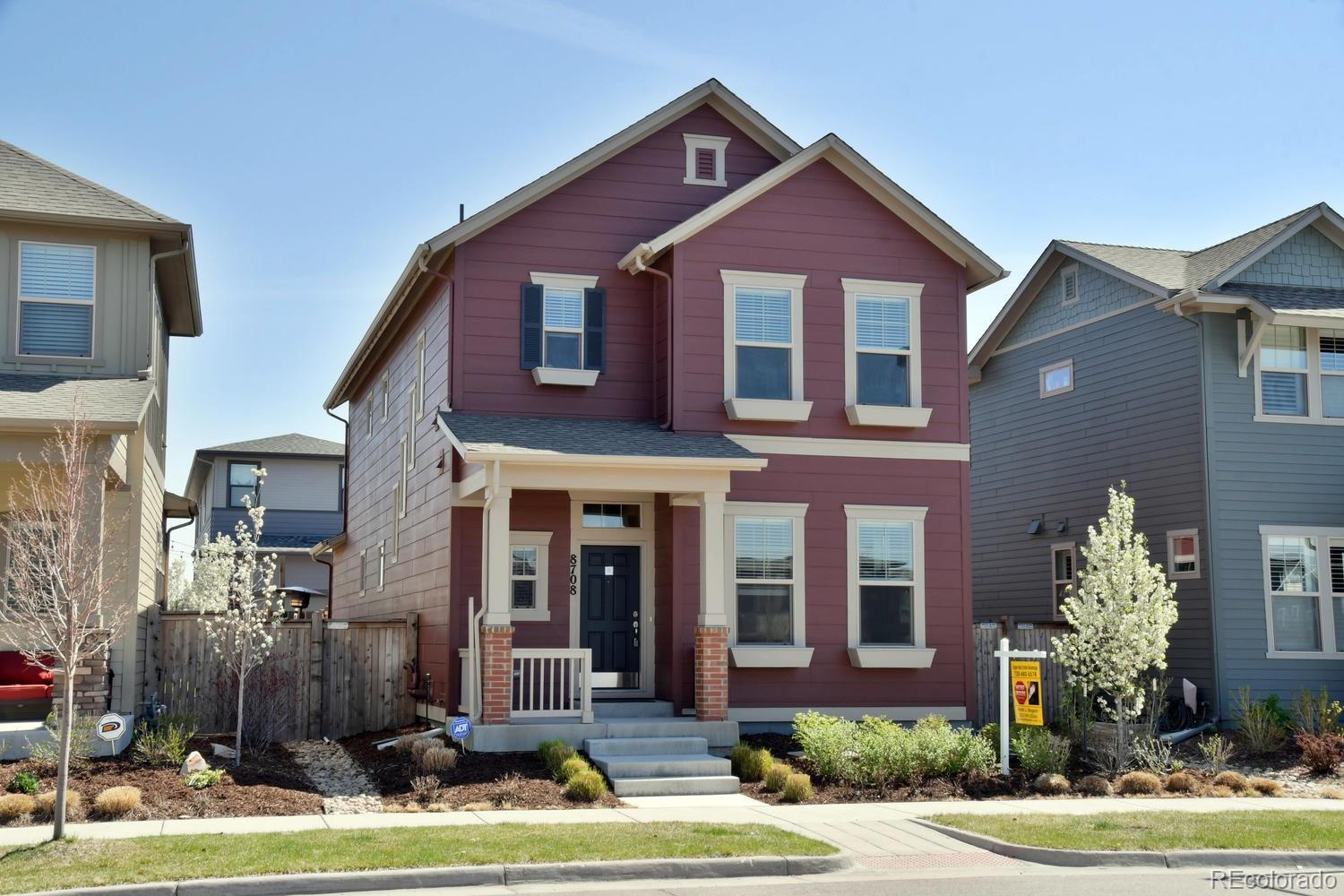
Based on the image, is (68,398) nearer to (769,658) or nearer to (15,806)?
(15,806)

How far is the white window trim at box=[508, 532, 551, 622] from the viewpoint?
18.0 m

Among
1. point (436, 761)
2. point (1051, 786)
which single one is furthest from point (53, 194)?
point (1051, 786)

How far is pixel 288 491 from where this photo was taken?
4491 centimetres

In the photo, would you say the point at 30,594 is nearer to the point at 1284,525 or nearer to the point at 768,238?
the point at 768,238

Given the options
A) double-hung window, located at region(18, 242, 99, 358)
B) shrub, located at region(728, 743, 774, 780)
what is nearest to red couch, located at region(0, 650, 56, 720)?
double-hung window, located at region(18, 242, 99, 358)

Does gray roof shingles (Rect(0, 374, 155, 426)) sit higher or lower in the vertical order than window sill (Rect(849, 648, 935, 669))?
higher

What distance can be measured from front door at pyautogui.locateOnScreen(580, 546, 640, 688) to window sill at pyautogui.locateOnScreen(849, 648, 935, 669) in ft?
9.88

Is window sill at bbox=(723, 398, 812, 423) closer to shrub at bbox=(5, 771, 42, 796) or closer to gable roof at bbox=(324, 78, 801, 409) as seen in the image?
gable roof at bbox=(324, 78, 801, 409)

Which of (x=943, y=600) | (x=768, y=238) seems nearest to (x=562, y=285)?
(x=768, y=238)

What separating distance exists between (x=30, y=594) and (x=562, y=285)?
872 cm

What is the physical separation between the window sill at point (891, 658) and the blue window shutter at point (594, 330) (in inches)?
208

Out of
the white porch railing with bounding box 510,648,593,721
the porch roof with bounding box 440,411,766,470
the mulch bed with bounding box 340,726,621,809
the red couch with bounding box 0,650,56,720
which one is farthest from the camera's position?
the red couch with bounding box 0,650,56,720

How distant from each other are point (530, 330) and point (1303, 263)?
12.7m

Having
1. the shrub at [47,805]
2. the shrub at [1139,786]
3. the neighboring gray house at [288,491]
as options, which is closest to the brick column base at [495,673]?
the shrub at [47,805]
